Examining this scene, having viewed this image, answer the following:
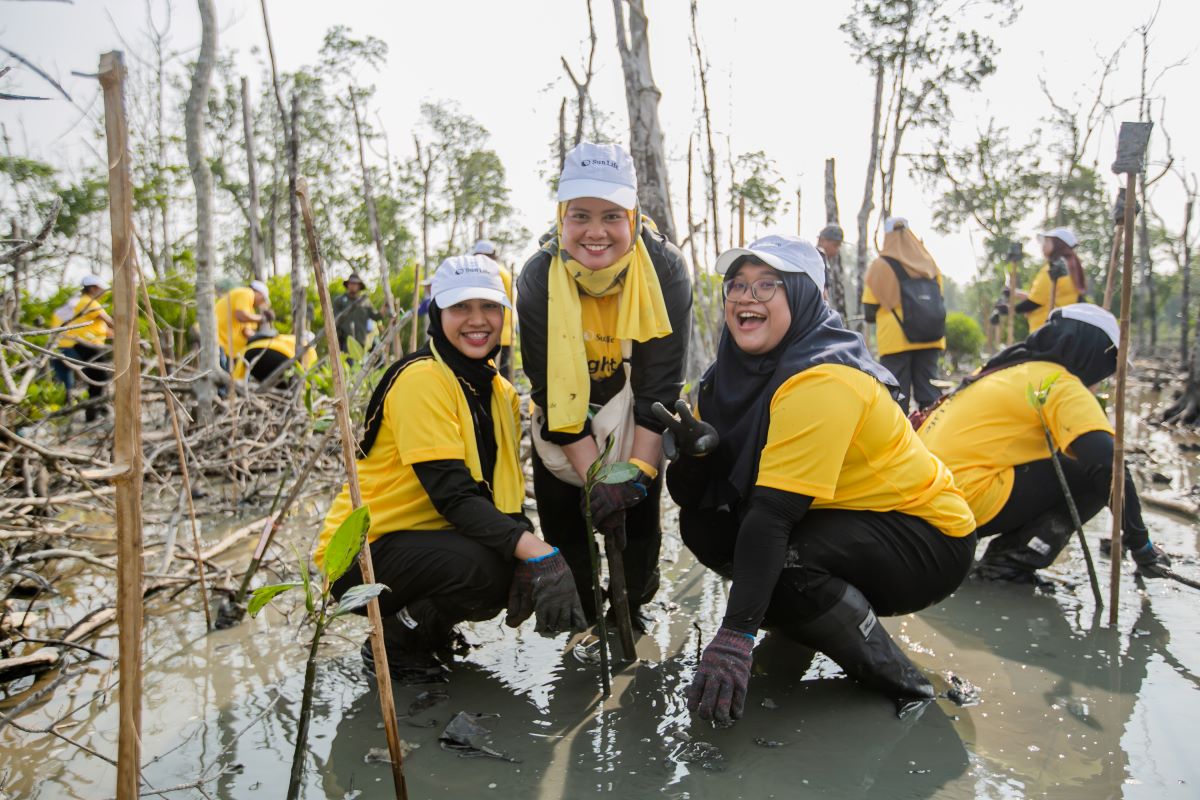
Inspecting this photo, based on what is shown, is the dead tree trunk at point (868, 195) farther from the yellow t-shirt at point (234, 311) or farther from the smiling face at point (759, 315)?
the smiling face at point (759, 315)

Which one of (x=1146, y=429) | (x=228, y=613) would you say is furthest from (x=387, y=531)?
(x=1146, y=429)

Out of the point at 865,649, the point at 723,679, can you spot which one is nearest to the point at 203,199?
the point at 723,679

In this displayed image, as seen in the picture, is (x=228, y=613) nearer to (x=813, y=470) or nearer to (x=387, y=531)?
(x=387, y=531)

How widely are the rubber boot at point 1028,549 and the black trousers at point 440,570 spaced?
211cm

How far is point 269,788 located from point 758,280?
1844 millimetres

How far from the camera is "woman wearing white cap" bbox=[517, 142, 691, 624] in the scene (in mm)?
2564

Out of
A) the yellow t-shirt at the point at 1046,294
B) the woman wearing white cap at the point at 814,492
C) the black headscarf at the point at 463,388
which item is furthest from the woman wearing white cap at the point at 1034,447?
the yellow t-shirt at the point at 1046,294

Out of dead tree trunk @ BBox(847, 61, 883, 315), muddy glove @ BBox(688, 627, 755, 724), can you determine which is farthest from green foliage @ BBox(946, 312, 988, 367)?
muddy glove @ BBox(688, 627, 755, 724)

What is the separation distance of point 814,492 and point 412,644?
136cm

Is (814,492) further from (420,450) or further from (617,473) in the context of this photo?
(420,450)

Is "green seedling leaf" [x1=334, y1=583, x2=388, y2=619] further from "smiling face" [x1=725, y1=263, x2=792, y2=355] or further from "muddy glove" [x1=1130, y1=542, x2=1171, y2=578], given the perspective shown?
"muddy glove" [x1=1130, y1=542, x2=1171, y2=578]

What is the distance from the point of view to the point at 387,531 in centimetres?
257

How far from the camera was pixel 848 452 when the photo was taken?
2365 mm

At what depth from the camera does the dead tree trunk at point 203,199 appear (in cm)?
535
